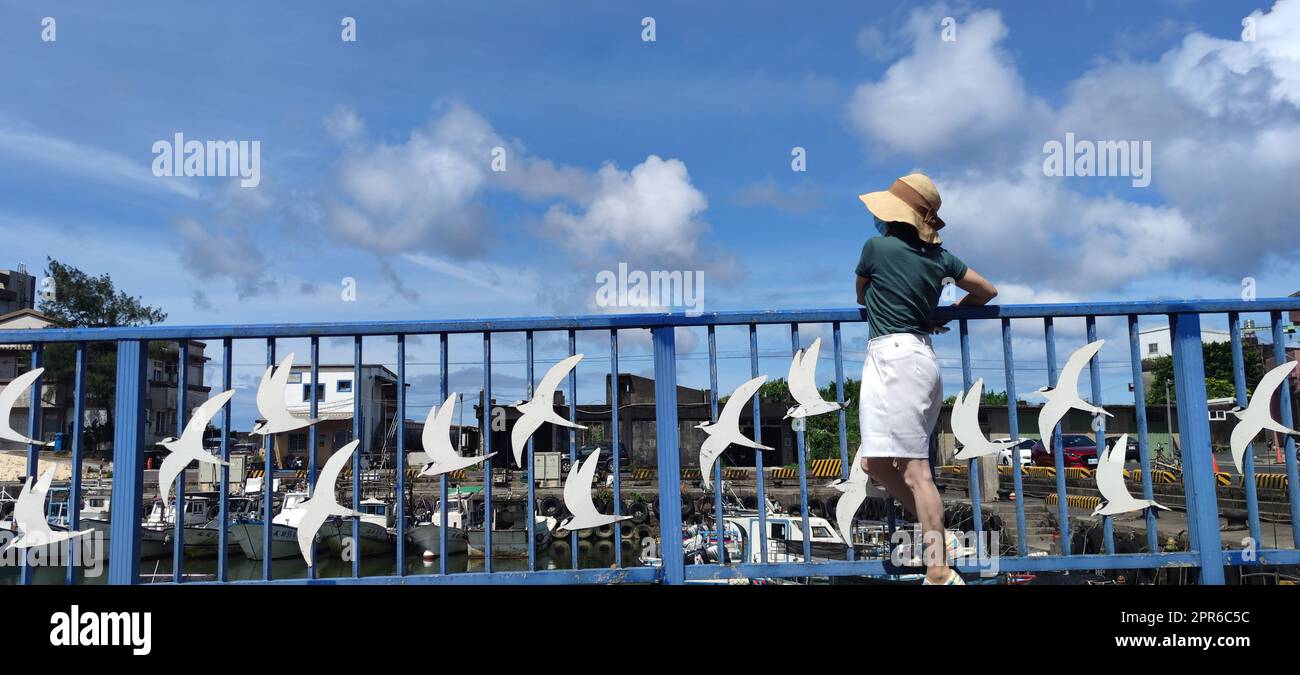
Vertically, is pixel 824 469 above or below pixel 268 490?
below

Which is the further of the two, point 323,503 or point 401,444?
point 323,503

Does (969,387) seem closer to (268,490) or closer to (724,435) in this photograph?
(724,435)

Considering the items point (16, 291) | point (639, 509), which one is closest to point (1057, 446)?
point (639, 509)

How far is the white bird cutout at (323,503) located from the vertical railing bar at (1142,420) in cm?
345

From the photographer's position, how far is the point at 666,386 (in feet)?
12.4

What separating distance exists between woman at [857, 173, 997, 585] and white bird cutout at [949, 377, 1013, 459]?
1.24 feet

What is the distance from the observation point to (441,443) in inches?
151

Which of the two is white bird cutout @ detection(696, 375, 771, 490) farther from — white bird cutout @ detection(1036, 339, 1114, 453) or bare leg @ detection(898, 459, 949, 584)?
white bird cutout @ detection(1036, 339, 1114, 453)

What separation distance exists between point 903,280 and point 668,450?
1.20 m

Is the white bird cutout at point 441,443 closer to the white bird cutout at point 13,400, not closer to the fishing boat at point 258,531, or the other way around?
the white bird cutout at point 13,400

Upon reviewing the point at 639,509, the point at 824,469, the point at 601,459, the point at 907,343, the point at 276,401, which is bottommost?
the point at 639,509

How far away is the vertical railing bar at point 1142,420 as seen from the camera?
388 centimetres
